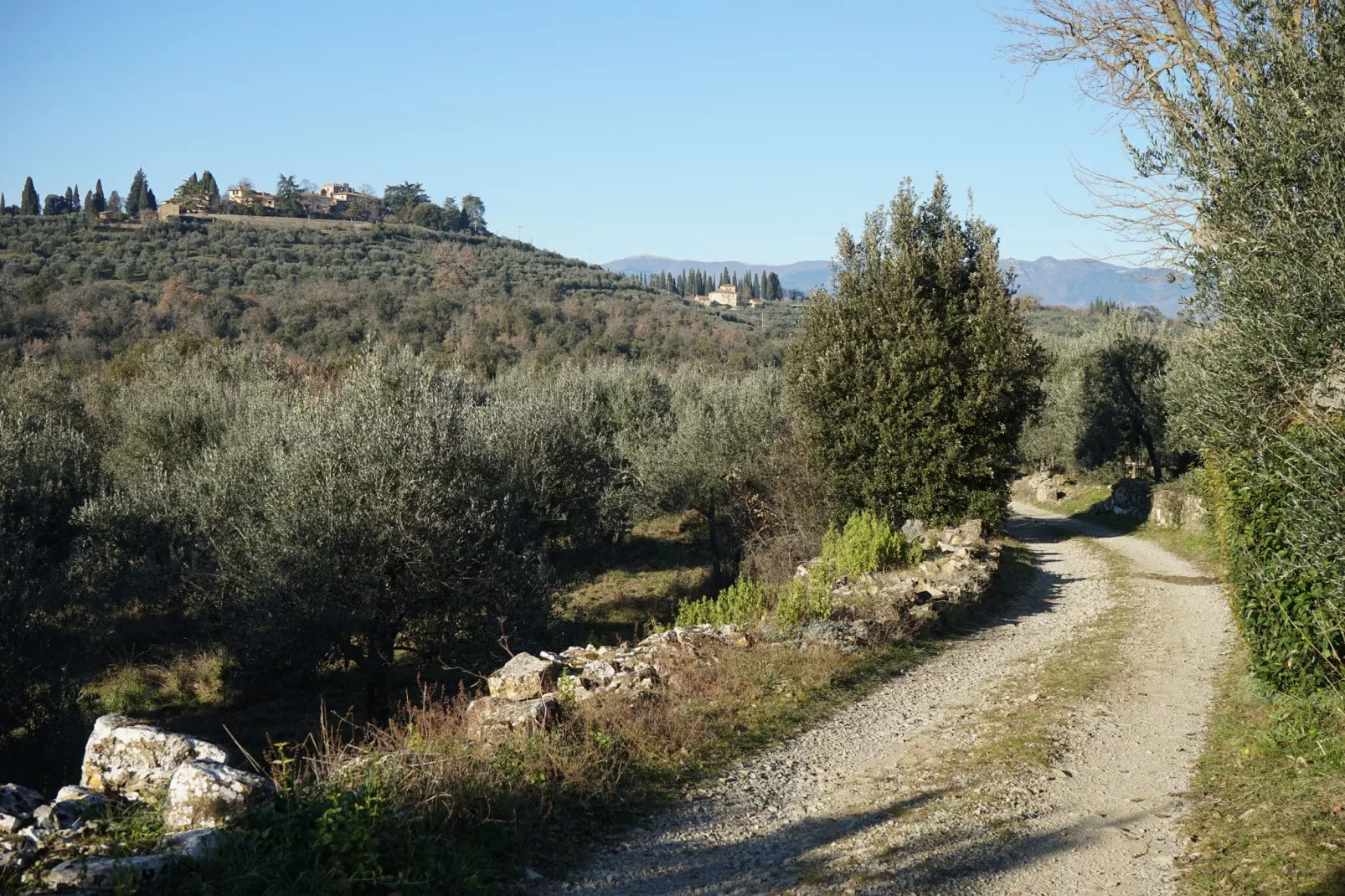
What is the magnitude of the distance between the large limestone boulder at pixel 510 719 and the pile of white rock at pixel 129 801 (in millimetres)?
2163

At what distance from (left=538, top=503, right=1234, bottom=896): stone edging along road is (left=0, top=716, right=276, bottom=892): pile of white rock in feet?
6.55

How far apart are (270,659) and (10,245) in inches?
2734

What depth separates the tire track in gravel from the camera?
6035 mm

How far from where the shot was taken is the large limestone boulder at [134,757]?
6066mm

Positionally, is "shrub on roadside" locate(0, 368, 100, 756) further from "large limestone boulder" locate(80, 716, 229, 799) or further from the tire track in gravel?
the tire track in gravel

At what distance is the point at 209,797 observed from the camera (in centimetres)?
537

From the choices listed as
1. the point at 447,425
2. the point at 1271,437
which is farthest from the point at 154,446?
the point at 1271,437

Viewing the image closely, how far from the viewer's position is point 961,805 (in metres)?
7.09

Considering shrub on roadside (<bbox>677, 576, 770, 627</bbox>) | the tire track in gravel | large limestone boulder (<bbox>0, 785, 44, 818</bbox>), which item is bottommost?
the tire track in gravel

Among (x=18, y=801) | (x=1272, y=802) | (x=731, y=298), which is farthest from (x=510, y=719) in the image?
(x=731, y=298)

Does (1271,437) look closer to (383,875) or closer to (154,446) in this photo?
(383,875)

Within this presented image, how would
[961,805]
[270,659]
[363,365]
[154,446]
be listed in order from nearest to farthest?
1. [961,805]
2. [270,659]
3. [363,365]
4. [154,446]

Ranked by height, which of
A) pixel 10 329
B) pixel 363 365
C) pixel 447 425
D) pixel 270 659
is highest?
pixel 10 329

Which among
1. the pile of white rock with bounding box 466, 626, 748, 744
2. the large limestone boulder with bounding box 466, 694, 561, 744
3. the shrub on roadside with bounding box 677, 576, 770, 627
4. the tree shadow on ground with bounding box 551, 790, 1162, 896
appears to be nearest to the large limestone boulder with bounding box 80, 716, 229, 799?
the large limestone boulder with bounding box 466, 694, 561, 744
